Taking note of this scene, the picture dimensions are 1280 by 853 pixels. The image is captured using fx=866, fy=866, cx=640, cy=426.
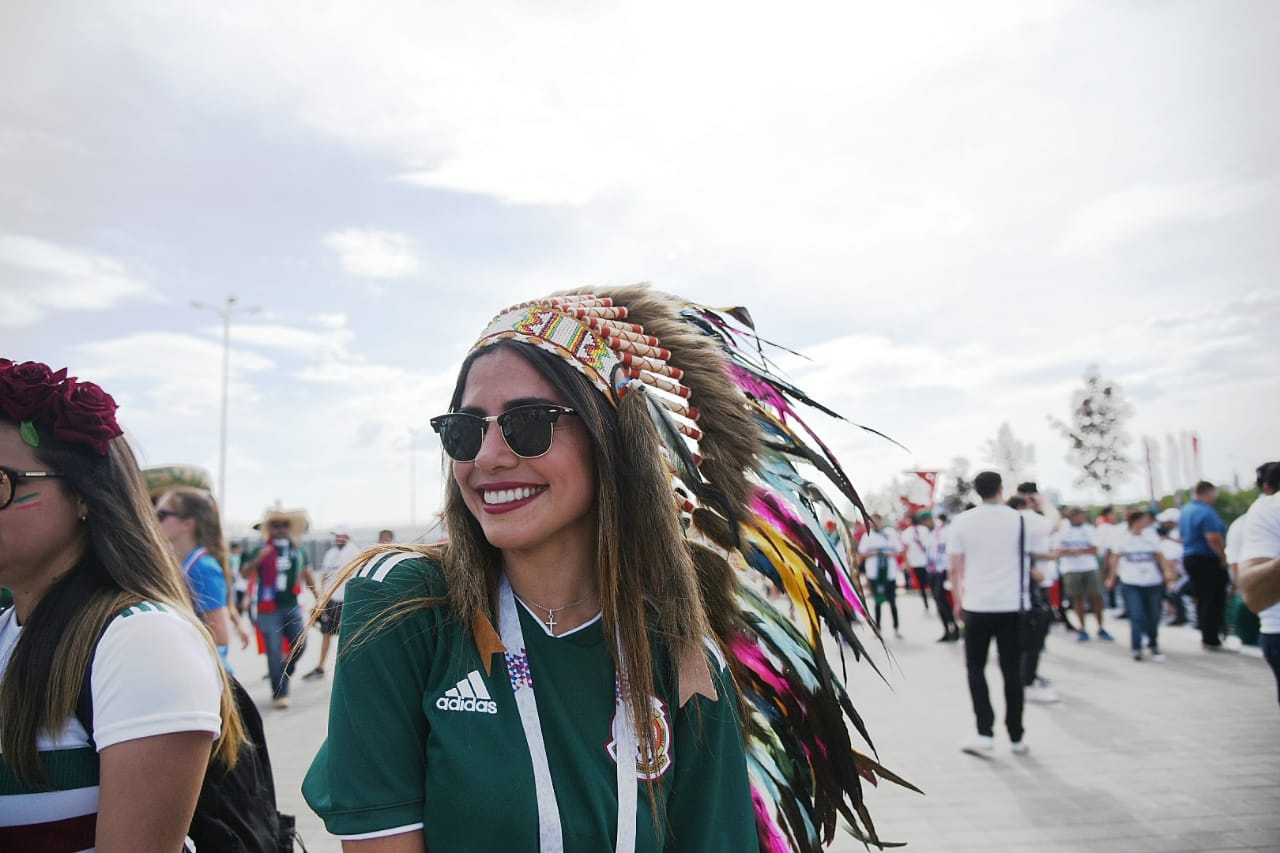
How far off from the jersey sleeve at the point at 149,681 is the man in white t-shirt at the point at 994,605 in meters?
5.72

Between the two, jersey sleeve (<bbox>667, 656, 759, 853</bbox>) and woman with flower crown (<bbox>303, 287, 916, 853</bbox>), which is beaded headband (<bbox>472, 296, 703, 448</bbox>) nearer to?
woman with flower crown (<bbox>303, 287, 916, 853</bbox>)

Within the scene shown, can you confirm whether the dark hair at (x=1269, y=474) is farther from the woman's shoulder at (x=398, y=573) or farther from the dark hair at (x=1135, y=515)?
the dark hair at (x=1135, y=515)

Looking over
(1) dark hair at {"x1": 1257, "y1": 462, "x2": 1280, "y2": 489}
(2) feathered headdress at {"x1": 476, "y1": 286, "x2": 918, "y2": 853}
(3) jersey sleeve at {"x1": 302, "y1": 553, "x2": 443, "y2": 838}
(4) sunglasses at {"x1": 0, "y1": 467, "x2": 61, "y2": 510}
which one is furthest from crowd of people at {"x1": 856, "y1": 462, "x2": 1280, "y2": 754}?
(4) sunglasses at {"x1": 0, "y1": 467, "x2": 61, "y2": 510}

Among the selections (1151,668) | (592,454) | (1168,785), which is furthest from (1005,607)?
(592,454)

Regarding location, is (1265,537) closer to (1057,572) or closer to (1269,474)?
(1269,474)

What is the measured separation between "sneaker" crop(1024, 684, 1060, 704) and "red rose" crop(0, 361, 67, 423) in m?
8.21

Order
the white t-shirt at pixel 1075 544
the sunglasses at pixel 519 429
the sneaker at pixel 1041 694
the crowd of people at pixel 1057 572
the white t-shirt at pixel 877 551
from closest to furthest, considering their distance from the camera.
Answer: the sunglasses at pixel 519 429 < the crowd of people at pixel 1057 572 < the sneaker at pixel 1041 694 < the white t-shirt at pixel 1075 544 < the white t-shirt at pixel 877 551

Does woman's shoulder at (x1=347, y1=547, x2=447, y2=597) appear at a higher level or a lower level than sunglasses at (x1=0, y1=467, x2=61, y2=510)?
lower

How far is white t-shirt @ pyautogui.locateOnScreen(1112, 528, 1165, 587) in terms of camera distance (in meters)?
9.73

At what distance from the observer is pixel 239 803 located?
2113 millimetres

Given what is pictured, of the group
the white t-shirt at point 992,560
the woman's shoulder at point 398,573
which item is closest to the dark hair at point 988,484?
the white t-shirt at point 992,560

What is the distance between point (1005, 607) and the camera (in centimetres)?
639

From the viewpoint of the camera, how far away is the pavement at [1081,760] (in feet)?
15.4

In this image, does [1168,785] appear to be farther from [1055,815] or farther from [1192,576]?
[1192,576]
